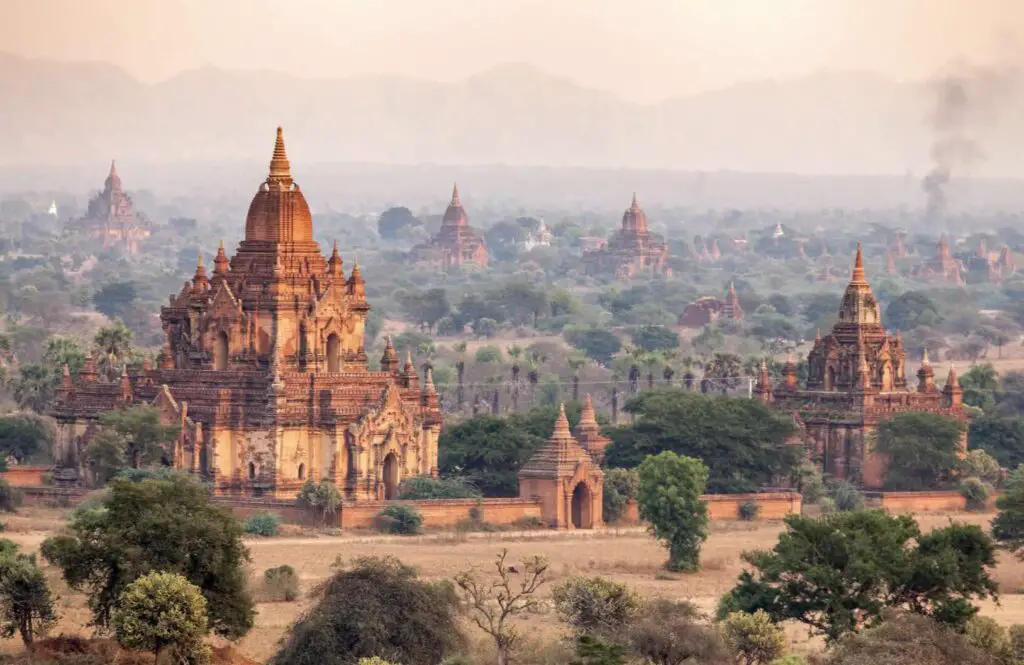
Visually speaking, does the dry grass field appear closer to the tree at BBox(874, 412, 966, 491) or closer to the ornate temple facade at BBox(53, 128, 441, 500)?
A: the ornate temple facade at BBox(53, 128, 441, 500)

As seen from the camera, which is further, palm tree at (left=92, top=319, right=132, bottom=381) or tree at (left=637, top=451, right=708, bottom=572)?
palm tree at (left=92, top=319, right=132, bottom=381)

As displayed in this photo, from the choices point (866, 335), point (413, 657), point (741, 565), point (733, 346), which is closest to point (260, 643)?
point (413, 657)

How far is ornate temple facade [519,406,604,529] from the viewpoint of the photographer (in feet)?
267

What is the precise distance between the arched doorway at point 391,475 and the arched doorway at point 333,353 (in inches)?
123

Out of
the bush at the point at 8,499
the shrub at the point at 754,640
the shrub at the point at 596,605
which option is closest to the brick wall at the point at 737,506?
the bush at the point at 8,499

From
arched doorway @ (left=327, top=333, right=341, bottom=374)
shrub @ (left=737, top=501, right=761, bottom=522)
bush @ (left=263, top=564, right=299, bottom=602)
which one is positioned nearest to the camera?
bush @ (left=263, top=564, right=299, bottom=602)

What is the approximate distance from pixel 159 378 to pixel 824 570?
29.3m

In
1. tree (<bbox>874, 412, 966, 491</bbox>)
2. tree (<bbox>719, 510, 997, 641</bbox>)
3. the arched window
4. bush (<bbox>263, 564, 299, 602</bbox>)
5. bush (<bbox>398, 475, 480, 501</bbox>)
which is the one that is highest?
the arched window

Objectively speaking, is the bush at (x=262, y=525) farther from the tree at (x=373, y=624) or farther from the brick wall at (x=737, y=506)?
the tree at (x=373, y=624)

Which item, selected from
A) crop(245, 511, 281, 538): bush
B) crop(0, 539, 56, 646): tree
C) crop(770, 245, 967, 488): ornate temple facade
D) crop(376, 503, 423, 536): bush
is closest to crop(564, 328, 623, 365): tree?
crop(770, 245, 967, 488): ornate temple facade

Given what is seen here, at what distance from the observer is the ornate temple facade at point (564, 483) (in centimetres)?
8125

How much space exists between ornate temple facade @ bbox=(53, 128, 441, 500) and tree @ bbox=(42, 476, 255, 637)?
79.8 feet

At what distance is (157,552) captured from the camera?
186 feet

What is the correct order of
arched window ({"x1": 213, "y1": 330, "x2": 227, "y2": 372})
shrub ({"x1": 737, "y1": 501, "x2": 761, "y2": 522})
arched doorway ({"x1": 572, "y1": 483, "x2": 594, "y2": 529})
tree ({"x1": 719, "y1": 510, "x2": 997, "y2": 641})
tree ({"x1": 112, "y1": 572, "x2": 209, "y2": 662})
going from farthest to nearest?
arched window ({"x1": 213, "y1": 330, "x2": 227, "y2": 372}), shrub ({"x1": 737, "y1": 501, "x2": 761, "y2": 522}), arched doorway ({"x1": 572, "y1": 483, "x2": 594, "y2": 529}), tree ({"x1": 719, "y1": 510, "x2": 997, "y2": 641}), tree ({"x1": 112, "y1": 572, "x2": 209, "y2": 662})
